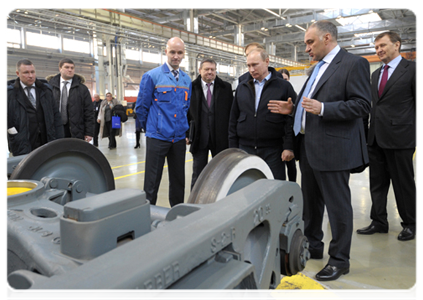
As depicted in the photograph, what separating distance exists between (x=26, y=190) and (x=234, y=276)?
116cm

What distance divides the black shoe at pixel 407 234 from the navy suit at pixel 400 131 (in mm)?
41

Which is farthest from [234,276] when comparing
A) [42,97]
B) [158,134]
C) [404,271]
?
[42,97]

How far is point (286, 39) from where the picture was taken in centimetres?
1817

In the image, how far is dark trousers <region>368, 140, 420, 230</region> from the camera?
274cm

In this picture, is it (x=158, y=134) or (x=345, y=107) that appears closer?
(x=345, y=107)

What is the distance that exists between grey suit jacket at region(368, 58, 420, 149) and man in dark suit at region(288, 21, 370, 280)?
795 millimetres

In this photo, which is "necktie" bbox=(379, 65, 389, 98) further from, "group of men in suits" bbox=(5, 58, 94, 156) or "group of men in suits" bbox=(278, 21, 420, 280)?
"group of men in suits" bbox=(5, 58, 94, 156)

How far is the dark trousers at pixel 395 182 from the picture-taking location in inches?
108

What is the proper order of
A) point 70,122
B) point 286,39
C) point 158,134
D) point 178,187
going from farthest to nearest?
point 286,39, point 70,122, point 178,187, point 158,134

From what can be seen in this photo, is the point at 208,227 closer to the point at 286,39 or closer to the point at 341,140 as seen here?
the point at 341,140

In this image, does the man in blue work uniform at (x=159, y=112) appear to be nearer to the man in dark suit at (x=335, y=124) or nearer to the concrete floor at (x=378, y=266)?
the concrete floor at (x=378, y=266)

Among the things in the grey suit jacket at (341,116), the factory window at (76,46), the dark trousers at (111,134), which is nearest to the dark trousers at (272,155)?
the grey suit jacket at (341,116)

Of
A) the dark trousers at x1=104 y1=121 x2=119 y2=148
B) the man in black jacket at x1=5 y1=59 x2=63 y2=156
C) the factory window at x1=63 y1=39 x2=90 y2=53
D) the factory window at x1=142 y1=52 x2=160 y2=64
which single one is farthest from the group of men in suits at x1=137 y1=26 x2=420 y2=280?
the factory window at x1=142 y1=52 x2=160 y2=64

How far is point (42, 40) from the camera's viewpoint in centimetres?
1441
